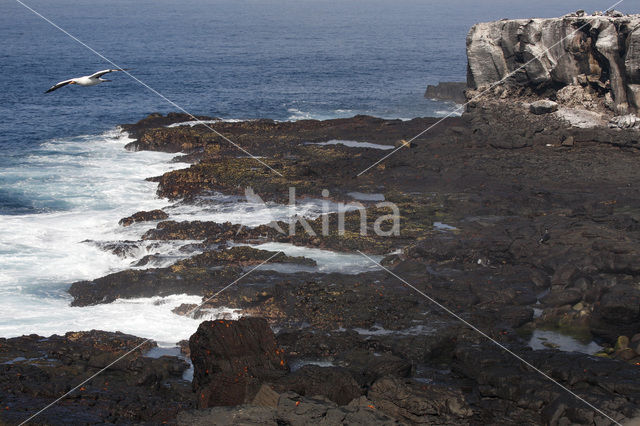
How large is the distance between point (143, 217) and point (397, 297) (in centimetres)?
1295

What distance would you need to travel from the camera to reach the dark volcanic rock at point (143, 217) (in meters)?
29.4

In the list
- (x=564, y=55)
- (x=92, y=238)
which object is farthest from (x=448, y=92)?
(x=92, y=238)

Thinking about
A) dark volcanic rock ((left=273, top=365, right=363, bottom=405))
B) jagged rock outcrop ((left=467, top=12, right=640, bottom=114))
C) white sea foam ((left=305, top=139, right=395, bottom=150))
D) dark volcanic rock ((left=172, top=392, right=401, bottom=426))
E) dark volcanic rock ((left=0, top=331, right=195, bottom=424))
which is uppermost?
jagged rock outcrop ((left=467, top=12, right=640, bottom=114))

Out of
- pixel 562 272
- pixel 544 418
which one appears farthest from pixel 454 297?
pixel 544 418

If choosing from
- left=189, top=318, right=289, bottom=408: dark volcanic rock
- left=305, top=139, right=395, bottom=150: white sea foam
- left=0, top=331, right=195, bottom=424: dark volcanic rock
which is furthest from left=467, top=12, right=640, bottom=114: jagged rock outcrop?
left=0, top=331, right=195, bottom=424: dark volcanic rock

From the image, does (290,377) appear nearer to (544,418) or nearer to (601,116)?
(544,418)

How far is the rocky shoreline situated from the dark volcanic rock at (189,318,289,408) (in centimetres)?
5

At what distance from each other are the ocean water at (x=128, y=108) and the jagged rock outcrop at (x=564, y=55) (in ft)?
22.2

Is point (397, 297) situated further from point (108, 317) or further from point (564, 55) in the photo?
point (564, 55)

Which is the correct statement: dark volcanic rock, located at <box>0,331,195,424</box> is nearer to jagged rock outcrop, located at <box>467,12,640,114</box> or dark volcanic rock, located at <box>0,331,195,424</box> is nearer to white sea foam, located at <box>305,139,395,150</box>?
white sea foam, located at <box>305,139,395,150</box>

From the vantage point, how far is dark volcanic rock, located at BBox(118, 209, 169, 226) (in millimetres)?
29438

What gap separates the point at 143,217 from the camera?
97.2 feet

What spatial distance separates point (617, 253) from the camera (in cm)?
2252

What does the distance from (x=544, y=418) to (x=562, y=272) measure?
8.72m
